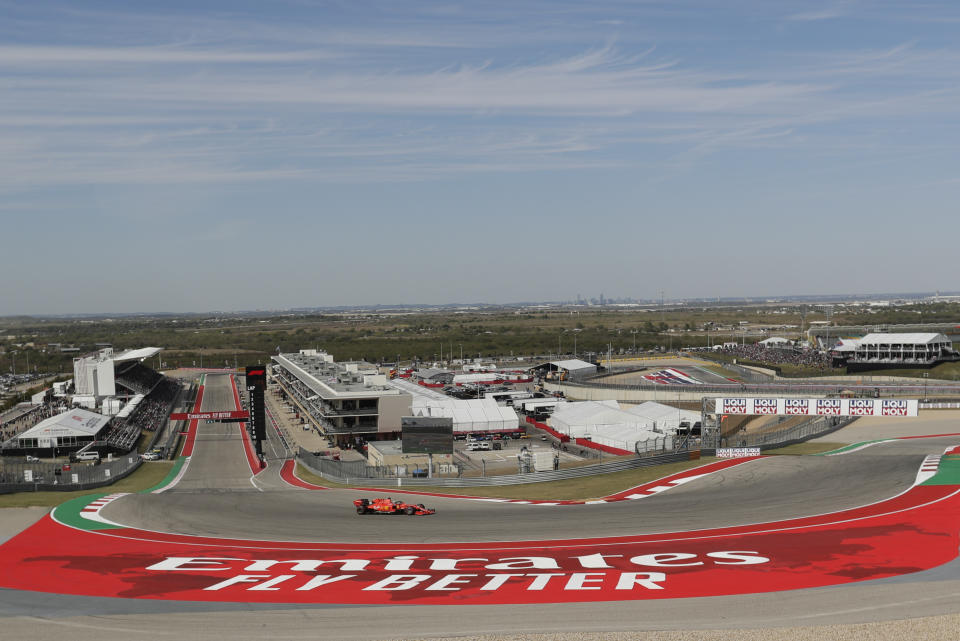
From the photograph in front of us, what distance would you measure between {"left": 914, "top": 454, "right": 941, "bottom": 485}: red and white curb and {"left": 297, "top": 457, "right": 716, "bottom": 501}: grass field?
10.3 metres

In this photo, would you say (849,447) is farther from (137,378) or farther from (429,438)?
(137,378)

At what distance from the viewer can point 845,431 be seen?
52.7 meters

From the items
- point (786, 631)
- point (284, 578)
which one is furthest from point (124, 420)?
point (786, 631)

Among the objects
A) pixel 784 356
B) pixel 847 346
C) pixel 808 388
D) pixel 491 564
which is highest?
pixel 847 346

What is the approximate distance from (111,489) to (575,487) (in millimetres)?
25606

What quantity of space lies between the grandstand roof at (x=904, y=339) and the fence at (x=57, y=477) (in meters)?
86.4

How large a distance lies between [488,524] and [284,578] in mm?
9075

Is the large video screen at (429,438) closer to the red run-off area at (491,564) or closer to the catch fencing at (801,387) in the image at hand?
the red run-off area at (491,564)

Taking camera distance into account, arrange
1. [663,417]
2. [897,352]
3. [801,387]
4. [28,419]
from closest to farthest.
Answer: [663,417], [28,419], [801,387], [897,352]

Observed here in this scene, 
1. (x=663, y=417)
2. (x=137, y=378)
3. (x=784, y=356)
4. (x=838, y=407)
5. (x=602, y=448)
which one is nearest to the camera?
(x=838, y=407)

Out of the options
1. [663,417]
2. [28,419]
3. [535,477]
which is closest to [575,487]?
[535,477]

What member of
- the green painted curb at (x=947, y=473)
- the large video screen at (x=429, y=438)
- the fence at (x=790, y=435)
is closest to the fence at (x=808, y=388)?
the fence at (x=790, y=435)

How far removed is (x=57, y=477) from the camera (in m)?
40.3

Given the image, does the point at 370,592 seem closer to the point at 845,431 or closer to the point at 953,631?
the point at 953,631
